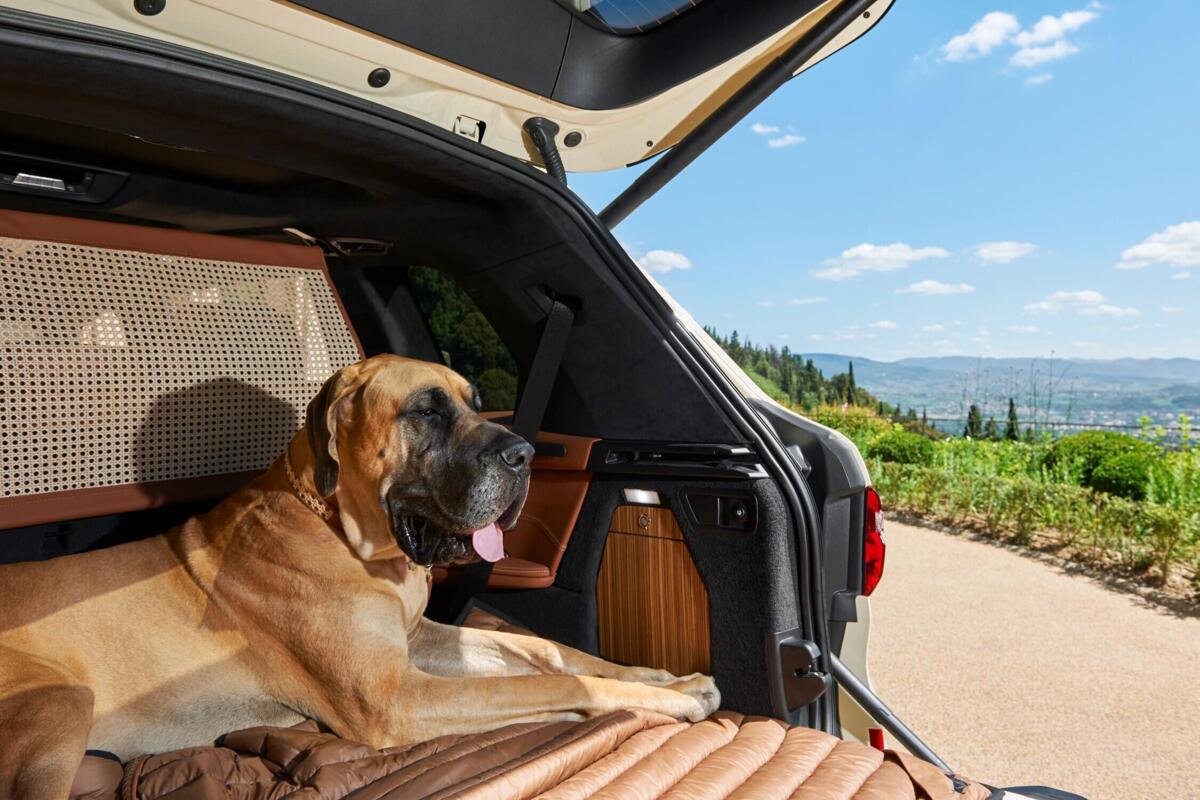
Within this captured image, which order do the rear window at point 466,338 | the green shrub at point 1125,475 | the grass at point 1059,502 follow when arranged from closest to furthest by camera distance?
the rear window at point 466,338
the grass at point 1059,502
the green shrub at point 1125,475

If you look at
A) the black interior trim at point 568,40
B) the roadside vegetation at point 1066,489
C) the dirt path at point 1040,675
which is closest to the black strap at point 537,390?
the black interior trim at point 568,40

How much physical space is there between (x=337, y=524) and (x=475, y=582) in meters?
0.66

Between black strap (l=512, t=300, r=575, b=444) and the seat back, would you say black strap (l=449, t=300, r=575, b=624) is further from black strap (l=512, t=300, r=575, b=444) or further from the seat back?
the seat back

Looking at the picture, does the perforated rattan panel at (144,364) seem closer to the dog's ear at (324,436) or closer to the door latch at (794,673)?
the dog's ear at (324,436)

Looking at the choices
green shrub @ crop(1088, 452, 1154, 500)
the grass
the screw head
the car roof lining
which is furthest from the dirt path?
the screw head

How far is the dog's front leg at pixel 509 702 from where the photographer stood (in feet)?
6.36

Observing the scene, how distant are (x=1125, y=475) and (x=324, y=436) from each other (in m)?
8.02

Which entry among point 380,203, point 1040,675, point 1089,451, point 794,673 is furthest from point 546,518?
point 1089,451

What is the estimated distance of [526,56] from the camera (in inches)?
85.7

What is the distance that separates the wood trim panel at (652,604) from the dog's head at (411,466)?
41 cm

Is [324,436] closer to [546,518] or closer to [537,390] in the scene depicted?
[537,390]

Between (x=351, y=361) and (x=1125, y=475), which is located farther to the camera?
(x=1125, y=475)

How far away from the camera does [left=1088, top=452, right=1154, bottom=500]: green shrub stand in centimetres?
780

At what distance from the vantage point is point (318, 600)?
2.04 metres
